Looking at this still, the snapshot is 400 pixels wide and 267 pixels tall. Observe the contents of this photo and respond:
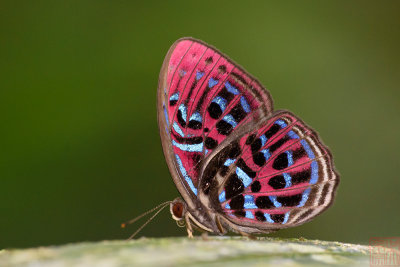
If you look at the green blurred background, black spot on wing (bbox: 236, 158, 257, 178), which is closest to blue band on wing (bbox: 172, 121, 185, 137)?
black spot on wing (bbox: 236, 158, 257, 178)

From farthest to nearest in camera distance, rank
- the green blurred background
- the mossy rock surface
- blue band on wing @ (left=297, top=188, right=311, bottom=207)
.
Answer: the green blurred background
blue band on wing @ (left=297, top=188, right=311, bottom=207)
the mossy rock surface

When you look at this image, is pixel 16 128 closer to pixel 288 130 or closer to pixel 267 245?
pixel 288 130

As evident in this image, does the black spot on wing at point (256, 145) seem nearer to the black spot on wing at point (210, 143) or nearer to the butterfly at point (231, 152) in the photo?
the butterfly at point (231, 152)

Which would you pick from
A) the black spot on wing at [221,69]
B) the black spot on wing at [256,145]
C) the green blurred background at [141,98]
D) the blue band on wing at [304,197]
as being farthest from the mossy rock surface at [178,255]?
the green blurred background at [141,98]

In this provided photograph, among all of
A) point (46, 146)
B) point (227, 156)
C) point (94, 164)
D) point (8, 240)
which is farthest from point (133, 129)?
point (227, 156)

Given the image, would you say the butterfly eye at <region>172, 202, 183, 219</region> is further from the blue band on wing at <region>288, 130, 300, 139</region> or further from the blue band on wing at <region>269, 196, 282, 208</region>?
the blue band on wing at <region>288, 130, 300, 139</region>

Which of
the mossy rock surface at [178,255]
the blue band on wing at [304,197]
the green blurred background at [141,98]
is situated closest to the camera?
the mossy rock surface at [178,255]

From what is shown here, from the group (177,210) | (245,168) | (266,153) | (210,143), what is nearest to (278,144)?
(266,153)
